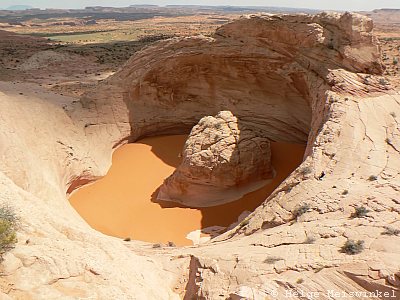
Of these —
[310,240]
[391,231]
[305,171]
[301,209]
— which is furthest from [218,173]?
[391,231]

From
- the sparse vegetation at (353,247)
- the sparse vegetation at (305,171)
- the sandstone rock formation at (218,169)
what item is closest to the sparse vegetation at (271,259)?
the sparse vegetation at (353,247)

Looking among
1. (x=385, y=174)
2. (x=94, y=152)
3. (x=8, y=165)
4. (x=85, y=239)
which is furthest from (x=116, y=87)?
(x=385, y=174)

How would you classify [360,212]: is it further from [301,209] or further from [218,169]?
[218,169]

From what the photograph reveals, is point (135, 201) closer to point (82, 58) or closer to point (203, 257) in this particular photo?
point (203, 257)

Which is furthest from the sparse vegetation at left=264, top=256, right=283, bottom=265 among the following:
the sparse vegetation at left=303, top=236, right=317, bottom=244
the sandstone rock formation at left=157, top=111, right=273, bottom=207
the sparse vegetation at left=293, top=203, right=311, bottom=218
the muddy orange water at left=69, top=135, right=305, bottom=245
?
the sandstone rock formation at left=157, top=111, right=273, bottom=207

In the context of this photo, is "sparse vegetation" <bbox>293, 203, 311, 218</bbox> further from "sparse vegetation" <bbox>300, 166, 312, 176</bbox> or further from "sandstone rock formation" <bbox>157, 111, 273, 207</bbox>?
"sandstone rock formation" <bbox>157, 111, 273, 207</bbox>

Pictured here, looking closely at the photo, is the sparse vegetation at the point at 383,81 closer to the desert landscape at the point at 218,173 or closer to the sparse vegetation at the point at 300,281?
the desert landscape at the point at 218,173
